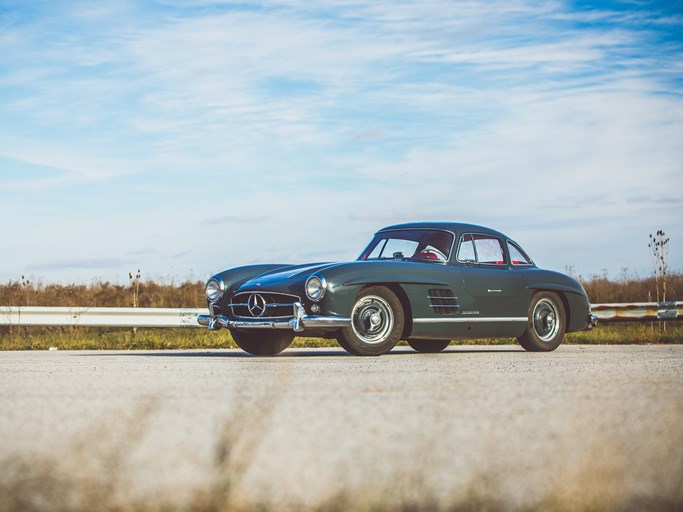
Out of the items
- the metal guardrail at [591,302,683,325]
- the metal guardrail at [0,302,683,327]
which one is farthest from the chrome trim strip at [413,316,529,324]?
the metal guardrail at [591,302,683,325]

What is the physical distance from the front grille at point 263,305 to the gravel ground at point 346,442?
3341 millimetres

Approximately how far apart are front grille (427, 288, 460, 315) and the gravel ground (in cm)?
384

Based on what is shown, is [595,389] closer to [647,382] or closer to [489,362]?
[647,382]

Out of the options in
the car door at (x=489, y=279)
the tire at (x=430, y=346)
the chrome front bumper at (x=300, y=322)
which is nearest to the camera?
the chrome front bumper at (x=300, y=322)

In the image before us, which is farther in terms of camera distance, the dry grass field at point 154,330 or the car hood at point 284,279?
the dry grass field at point 154,330

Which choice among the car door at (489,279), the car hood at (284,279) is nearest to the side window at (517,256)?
the car door at (489,279)

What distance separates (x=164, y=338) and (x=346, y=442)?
38.6 ft

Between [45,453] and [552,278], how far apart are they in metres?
9.47

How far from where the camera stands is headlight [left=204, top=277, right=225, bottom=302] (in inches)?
449

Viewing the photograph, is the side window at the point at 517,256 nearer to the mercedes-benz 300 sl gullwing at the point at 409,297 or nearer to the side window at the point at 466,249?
the mercedes-benz 300 sl gullwing at the point at 409,297

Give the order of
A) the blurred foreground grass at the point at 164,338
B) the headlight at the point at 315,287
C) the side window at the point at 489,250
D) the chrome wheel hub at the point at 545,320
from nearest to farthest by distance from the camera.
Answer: the headlight at the point at 315,287
the side window at the point at 489,250
the chrome wheel hub at the point at 545,320
the blurred foreground grass at the point at 164,338

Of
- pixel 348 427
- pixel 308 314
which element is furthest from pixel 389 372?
pixel 348 427

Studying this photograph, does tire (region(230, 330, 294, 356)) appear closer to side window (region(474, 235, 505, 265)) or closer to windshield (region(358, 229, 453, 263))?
windshield (region(358, 229, 453, 263))

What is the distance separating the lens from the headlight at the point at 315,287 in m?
9.79
